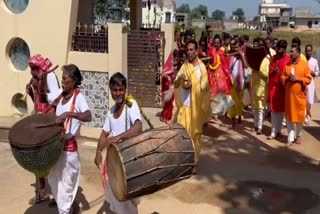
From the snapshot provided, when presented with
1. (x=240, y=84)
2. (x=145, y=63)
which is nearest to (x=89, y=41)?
(x=145, y=63)

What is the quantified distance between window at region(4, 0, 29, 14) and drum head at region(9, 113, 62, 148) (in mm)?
4000

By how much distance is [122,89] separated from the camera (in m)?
3.85

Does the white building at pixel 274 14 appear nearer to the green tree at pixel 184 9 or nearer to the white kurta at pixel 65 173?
the green tree at pixel 184 9

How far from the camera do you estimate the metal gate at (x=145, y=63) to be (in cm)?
931

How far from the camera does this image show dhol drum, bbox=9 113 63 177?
3.92 metres

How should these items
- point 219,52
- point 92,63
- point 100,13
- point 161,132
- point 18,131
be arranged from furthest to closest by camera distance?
point 100,13 < point 219,52 < point 92,63 < point 18,131 < point 161,132

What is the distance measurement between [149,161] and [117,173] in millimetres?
260

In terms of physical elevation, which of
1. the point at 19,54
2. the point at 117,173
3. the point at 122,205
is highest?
the point at 19,54

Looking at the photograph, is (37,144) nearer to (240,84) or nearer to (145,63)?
(240,84)

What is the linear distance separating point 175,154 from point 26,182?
2.73 metres

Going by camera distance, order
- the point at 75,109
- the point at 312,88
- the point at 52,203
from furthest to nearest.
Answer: the point at 312,88 → the point at 52,203 → the point at 75,109

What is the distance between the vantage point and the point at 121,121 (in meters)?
3.95

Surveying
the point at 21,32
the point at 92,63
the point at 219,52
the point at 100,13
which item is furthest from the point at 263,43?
the point at 100,13

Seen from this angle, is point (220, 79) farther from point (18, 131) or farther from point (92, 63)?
point (18, 131)
